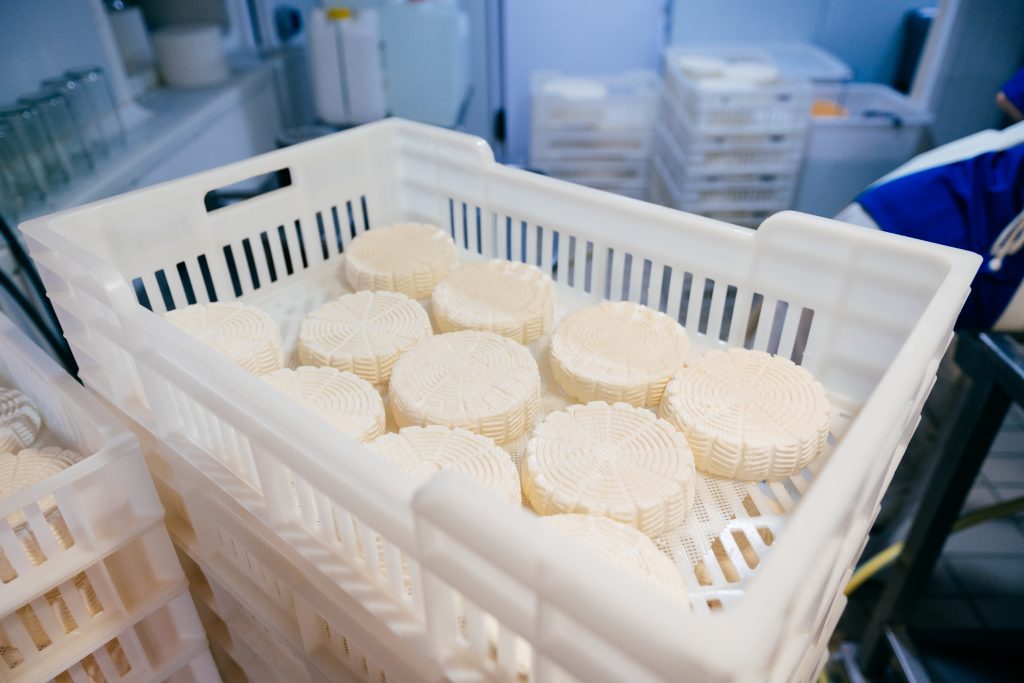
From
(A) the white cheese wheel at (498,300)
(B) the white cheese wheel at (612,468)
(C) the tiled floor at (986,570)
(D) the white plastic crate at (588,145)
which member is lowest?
(C) the tiled floor at (986,570)

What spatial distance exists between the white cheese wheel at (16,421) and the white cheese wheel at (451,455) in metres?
0.46

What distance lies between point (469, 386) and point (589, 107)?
6.26ft

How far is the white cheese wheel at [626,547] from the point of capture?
26.7 inches

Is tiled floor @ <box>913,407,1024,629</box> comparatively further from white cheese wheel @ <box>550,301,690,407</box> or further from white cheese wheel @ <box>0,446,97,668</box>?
white cheese wheel @ <box>0,446,97,668</box>

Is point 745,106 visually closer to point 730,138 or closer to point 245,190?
point 730,138

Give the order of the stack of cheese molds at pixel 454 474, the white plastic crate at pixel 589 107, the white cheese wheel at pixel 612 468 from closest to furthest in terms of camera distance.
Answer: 1. the stack of cheese molds at pixel 454 474
2. the white cheese wheel at pixel 612 468
3. the white plastic crate at pixel 589 107

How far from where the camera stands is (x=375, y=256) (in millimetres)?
1249

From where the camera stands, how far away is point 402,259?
1.24 metres

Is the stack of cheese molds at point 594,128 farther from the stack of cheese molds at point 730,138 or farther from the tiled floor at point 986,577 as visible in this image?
the tiled floor at point 986,577

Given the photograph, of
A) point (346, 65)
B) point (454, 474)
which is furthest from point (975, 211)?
point (346, 65)

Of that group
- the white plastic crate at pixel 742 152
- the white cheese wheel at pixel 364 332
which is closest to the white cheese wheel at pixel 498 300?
the white cheese wheel at pixel 364 332

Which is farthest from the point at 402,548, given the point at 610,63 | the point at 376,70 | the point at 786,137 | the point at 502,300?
the point at 610,63

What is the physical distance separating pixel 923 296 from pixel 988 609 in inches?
49.5

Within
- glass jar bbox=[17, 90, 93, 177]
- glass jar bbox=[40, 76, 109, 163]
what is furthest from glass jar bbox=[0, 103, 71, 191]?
glass jar bbox=[40, 76, 109, 163]
